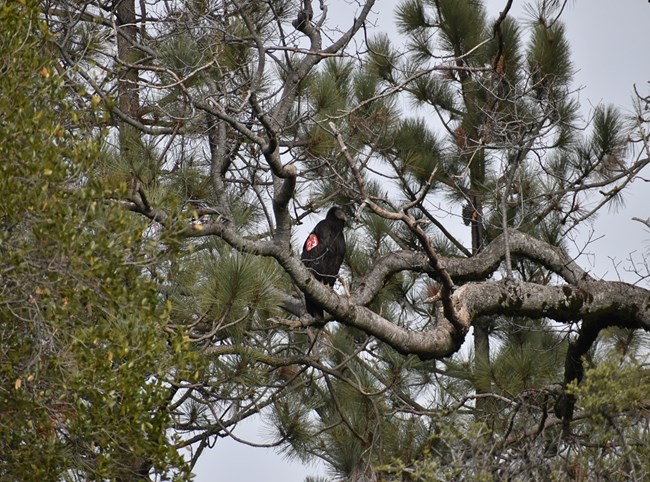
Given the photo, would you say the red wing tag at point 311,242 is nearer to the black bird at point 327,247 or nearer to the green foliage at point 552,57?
the black bird at point 327,247

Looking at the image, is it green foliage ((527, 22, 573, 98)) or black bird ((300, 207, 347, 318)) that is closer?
black bird ((300, 207, 347, 318))

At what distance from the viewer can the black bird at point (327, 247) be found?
22.9 ft

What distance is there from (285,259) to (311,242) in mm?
2448

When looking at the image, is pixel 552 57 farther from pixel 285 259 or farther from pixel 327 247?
pixel 285 259

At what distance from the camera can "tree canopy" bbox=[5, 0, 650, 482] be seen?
11.4 feet

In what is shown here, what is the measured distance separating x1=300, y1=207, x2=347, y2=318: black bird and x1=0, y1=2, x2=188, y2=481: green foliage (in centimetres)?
325

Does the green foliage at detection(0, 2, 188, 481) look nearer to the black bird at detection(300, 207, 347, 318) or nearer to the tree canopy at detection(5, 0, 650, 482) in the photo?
the tree canopy at detection(5, 0, 650, 482)

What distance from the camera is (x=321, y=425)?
24.2 ft

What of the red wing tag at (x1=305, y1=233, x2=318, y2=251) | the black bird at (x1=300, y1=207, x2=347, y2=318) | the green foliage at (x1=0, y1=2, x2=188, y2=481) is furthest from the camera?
the red wing tag at (x1=305, y1=233, x2=318, y2=251)

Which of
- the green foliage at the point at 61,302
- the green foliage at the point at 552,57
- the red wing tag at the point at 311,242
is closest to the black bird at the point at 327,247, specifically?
the red wing tag at the point at 311,242

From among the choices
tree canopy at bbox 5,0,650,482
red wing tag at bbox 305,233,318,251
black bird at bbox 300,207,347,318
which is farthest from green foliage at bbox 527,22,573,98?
red wing tag at bbox 305,233,318,251

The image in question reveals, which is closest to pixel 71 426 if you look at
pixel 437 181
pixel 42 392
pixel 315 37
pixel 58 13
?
pixel 42 392

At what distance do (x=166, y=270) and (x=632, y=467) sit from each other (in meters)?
2.76

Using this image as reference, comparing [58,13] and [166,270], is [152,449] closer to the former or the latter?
[166,270]
